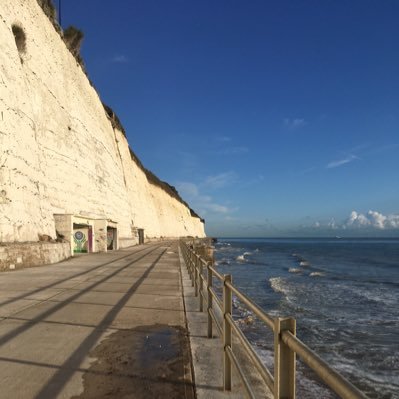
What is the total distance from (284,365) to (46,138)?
25.0 metres

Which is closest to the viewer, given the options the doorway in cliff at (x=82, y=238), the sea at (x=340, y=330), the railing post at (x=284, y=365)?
the railing post at (x=284, y=365)

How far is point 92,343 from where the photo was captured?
562cm

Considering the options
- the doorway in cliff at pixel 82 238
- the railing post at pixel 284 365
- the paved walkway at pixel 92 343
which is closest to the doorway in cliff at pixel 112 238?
the doorway in cliff at pixel 82 238

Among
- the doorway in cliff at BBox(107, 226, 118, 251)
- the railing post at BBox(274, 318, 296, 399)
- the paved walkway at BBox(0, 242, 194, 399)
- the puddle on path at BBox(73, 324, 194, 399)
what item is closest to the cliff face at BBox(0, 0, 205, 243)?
the doorway in cliff at BBox(107, 226, 118, 251)

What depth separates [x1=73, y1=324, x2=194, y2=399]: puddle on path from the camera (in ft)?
13.2

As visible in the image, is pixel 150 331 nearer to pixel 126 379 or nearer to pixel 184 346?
pixel 184 346

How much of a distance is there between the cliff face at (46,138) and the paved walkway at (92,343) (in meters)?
7.98

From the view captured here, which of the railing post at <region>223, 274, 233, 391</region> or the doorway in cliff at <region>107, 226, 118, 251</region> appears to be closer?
the railing post at <region>223, 274, 233, 391</region>

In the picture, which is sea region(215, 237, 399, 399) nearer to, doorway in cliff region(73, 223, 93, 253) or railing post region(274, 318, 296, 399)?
railing post region(274, 318, 296, 399)

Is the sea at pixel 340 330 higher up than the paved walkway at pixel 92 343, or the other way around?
the paved walkway at pixel 92 343

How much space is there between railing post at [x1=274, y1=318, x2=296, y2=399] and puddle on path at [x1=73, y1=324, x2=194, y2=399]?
1.90 metres

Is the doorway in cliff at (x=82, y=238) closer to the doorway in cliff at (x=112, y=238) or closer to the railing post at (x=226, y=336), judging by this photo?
the doorway in cliff at (x=112, y=238)

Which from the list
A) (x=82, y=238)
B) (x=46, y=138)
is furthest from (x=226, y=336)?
(x=82, y=238)

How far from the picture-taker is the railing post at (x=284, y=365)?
7.54 feet
